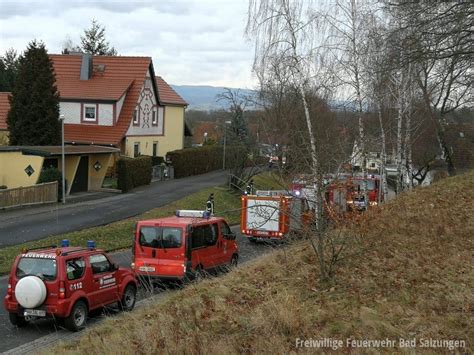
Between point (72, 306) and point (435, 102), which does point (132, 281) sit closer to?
point (72, 306)

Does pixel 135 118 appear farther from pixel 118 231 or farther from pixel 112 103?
pixel 118 231

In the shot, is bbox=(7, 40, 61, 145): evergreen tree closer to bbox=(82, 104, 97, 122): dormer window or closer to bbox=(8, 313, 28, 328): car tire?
bbox=(82, 104, 97, 122): dormer window

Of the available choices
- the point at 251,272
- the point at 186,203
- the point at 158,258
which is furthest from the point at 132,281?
the point at 186,203

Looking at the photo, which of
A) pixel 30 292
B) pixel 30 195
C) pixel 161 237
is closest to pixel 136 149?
pixel 30 195

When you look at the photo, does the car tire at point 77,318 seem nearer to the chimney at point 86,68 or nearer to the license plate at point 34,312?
the license plate at point 34,312

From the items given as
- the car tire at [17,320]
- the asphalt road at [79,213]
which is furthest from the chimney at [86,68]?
the car tire at [17,320]

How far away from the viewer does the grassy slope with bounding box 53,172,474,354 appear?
7672 mm

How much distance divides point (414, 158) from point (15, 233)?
103 feet

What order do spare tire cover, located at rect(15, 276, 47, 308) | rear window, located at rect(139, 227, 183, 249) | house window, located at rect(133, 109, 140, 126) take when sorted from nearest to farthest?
spare tire cover, located at rect(15, 276, 47, 308)
rear window, located at rect(139, 227, 183, 249)
house window, located at rect(133, 109, 140, 126)

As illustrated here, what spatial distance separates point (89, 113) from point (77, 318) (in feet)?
107

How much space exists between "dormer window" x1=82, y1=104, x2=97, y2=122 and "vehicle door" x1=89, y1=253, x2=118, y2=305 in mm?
31115

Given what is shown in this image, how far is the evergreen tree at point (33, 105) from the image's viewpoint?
3628cm

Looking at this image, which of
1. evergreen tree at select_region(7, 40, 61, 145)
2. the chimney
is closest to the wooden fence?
evergreen tree at select_region(7, 40, 61, 145)

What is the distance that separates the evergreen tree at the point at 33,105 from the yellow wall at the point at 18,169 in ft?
23.3
